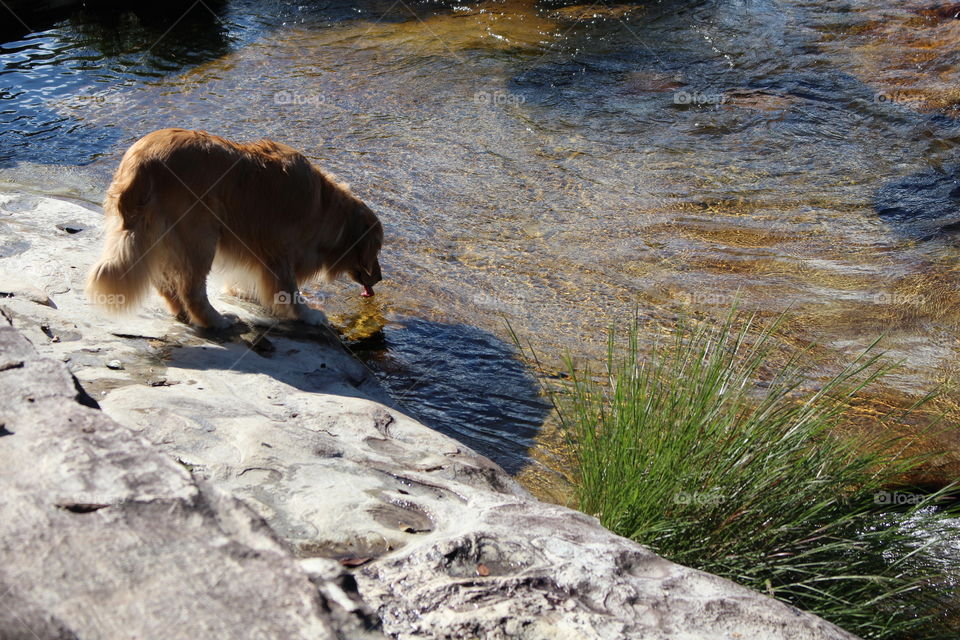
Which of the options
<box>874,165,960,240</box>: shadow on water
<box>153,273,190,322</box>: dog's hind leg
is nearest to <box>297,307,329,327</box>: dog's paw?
<box>153,273,190,322</box>: dog's hind leg

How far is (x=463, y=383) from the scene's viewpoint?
504 cm

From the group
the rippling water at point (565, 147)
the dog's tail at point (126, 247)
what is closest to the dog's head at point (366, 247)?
the rippling water at point (565, 147)

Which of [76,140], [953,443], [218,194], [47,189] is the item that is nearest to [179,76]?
[76,140]

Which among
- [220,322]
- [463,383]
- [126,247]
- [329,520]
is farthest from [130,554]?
[463,383]

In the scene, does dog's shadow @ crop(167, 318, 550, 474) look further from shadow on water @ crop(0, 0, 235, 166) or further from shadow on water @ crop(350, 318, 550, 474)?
shadow on water @ crop(0, 0, 235, 166)

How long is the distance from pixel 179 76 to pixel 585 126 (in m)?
4.87

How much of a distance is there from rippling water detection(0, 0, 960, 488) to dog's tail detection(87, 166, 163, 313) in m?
1.51

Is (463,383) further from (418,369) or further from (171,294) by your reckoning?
(171,294)

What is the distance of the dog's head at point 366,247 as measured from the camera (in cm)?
551

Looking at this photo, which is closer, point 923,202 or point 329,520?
point 329,520

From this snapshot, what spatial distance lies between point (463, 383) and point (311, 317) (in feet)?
3.30

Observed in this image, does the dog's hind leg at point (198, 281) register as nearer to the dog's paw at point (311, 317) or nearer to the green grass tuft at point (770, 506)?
the dog's paw at point (311, 317)

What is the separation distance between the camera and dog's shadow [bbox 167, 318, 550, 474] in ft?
14.4

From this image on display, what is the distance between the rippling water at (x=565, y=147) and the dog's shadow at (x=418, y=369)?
2cm
